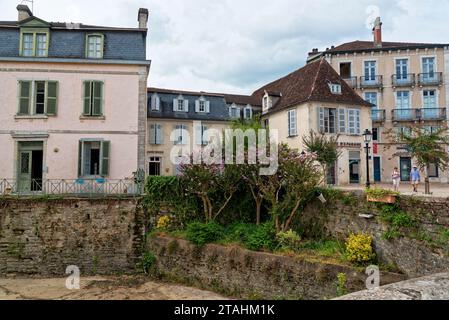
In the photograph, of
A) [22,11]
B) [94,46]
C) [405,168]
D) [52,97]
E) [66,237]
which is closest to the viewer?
[66,237]

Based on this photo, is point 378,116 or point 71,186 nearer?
point 71,186

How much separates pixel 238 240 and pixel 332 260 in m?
3.37

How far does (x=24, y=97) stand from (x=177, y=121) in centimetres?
1038

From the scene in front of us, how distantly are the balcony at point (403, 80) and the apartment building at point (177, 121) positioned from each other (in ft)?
39.0

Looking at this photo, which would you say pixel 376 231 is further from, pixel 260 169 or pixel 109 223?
pixel 109 223

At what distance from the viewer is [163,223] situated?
505 inches

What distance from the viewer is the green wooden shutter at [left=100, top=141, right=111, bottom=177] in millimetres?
14539

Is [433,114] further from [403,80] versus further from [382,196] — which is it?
[382,196]

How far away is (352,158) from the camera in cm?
2064

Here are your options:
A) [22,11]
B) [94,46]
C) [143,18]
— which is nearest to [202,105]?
[143,18]

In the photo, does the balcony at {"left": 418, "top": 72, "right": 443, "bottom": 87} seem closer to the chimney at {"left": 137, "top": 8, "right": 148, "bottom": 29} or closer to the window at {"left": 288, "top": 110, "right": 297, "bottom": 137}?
the window at {"left": 288, "top": 110, "right": 297, "bottom": 137}

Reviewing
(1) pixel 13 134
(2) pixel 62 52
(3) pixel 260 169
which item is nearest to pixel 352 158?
(3) pixel 260 169

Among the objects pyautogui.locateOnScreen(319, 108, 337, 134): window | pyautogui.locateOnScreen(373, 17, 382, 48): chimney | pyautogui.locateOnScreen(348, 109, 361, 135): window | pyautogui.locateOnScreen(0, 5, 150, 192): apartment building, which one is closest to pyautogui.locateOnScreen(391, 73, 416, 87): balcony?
pyautogui.locateOnScreen(373, 17, 382, 48): chimney
